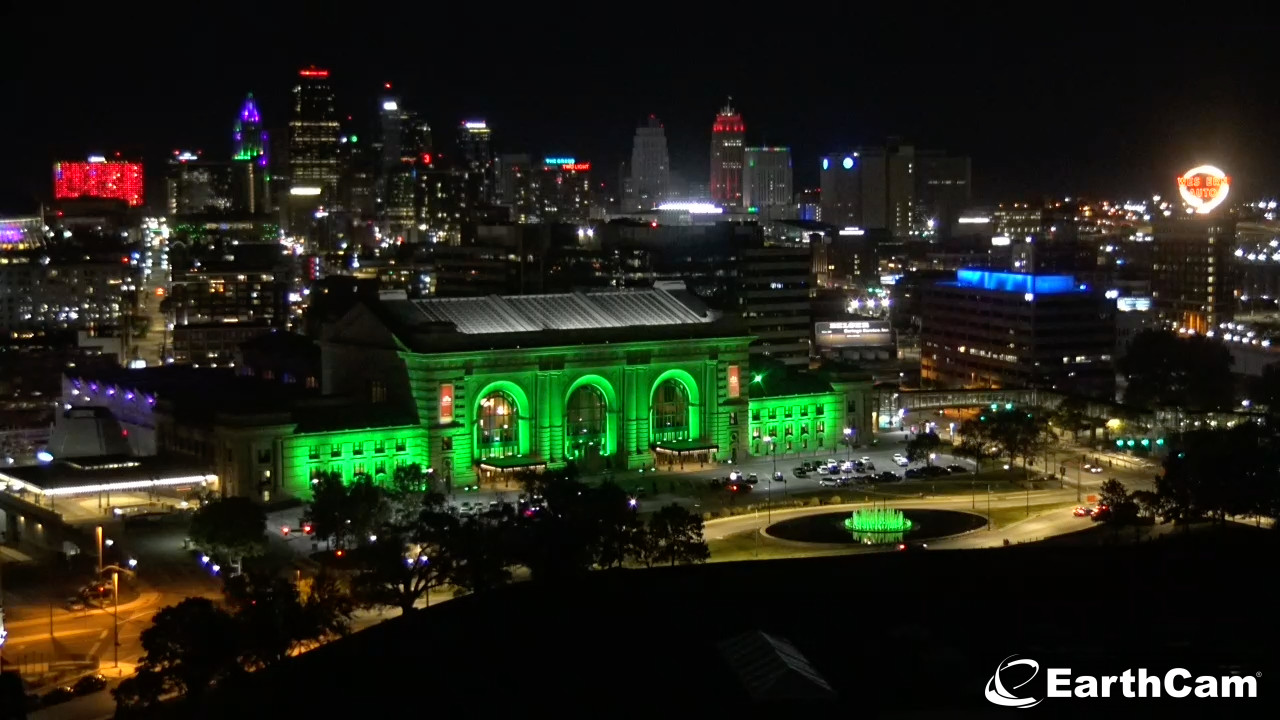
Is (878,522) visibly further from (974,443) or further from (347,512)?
(347,512)

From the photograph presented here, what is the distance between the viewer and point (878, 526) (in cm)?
6906

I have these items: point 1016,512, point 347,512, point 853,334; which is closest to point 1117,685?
point 347,512

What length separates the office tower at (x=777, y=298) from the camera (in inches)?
4916

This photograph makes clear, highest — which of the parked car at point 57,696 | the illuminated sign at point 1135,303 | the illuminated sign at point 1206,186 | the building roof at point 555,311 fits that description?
the illuminated sign at point 1206,186

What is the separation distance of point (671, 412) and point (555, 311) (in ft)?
22.5

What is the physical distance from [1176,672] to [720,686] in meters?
8.30

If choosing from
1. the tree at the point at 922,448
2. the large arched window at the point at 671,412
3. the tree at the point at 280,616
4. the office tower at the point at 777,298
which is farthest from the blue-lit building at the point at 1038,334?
the tree at the point at 280,616

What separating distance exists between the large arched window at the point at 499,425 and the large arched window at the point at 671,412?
22.2 feet

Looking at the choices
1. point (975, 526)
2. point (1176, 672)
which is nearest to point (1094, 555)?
point (1176, 672)

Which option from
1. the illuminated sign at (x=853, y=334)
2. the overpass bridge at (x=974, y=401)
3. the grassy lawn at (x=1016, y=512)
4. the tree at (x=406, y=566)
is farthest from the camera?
the illuminated sign at (x=853, y=334)

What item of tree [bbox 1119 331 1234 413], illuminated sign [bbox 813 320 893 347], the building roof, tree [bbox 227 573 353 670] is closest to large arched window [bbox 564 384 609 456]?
the building roof

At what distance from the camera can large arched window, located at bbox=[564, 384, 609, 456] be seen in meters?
85.3

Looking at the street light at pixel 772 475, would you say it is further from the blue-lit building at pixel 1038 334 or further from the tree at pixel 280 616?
the blue-lit building at pixel 1038 334

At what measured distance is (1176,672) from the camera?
34.0m
